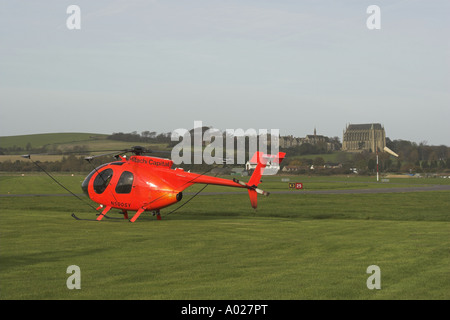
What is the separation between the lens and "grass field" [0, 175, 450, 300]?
37.2 ft

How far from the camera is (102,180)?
91.1 feet

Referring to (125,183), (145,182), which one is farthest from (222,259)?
(125,183)

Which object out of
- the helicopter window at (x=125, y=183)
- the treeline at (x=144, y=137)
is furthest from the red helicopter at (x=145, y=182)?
the treeline at (x=144, y=137)

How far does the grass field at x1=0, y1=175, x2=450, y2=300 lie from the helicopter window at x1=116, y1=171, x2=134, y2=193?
1.76 meters

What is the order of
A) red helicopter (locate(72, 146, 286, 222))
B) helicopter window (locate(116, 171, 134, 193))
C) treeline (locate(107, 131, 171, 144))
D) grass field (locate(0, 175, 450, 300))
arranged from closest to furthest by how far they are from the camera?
grass field (locate(0, 175, 450, 300)) < red helicopter (locate(72, 146, 286, 222)) < helicopter window (locate(116, 171, 134, 193)) < treeline (locate(107, 131, 171, 144))

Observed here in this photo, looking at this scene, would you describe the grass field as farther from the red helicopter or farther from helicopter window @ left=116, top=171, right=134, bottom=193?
helicopter window @ left=116, top=171, right=134, bottom=193

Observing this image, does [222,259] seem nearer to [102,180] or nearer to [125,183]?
[125,183]

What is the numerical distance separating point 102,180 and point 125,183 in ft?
5.29

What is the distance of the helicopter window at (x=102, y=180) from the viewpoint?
27.6 m

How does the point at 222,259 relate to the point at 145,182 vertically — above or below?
below

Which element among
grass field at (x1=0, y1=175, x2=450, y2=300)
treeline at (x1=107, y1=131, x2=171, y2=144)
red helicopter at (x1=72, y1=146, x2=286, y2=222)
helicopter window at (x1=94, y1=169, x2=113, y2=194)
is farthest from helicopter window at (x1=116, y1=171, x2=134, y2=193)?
treeline at (x1=107, y1=131, x2=171, y2=144)

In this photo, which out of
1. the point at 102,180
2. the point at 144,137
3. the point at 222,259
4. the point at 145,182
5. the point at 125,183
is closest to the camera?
the point at 222,259
